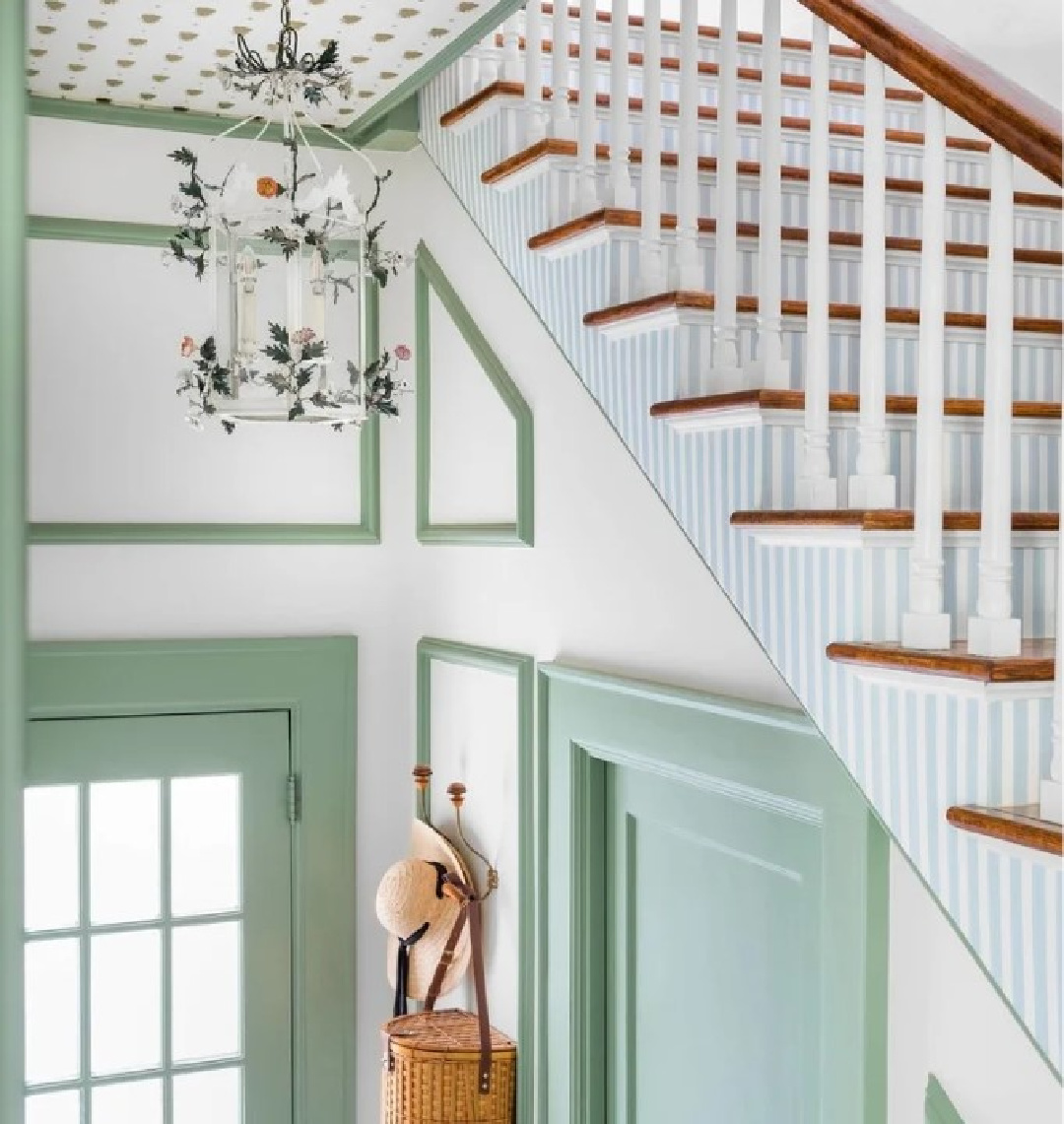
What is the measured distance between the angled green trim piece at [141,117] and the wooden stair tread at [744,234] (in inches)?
44.1

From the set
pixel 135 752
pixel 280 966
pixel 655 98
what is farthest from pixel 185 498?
pixel 655 98

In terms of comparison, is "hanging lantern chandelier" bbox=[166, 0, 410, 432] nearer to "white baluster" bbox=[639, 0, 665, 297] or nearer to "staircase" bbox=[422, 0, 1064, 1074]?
"staircase" bbox=[422, 0, 1064, 1074]

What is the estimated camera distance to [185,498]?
3594mm

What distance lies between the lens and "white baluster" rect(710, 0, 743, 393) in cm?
204

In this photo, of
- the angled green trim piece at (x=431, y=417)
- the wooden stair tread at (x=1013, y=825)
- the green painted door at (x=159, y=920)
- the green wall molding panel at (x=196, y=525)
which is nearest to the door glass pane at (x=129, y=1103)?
the green painted door at (x=159, y=920)

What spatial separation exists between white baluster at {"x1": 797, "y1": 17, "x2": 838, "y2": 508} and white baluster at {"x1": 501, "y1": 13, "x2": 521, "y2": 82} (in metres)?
1.02

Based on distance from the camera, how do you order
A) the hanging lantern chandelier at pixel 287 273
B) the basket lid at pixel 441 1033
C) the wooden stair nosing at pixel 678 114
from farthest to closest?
the basket lid at pixel 441 1033, the wooden stair nosing at pixel 678 114, the hanging lantern chandelier at pixel 287 273

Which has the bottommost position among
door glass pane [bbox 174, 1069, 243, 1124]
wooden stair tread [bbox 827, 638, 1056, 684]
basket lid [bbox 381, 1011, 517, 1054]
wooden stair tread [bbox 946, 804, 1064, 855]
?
door glass pane [bbox 174, 1069, 243, 1124]

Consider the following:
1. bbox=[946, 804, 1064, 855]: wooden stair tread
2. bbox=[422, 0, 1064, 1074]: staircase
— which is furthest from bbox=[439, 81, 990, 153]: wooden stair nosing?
bbox=[946, 804, 1064, 855]: wooden stair tread

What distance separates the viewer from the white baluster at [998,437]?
154 centimetres

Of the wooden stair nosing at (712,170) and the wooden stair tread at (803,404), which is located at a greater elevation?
the wooden stair nosing at (712,170)

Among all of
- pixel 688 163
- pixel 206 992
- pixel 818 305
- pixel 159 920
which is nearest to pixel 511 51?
pixel 688 163

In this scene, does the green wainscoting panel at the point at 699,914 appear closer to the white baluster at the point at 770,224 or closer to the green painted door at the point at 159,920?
the white baluster at the point at 770,224

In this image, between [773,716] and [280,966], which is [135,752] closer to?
[280,966]
